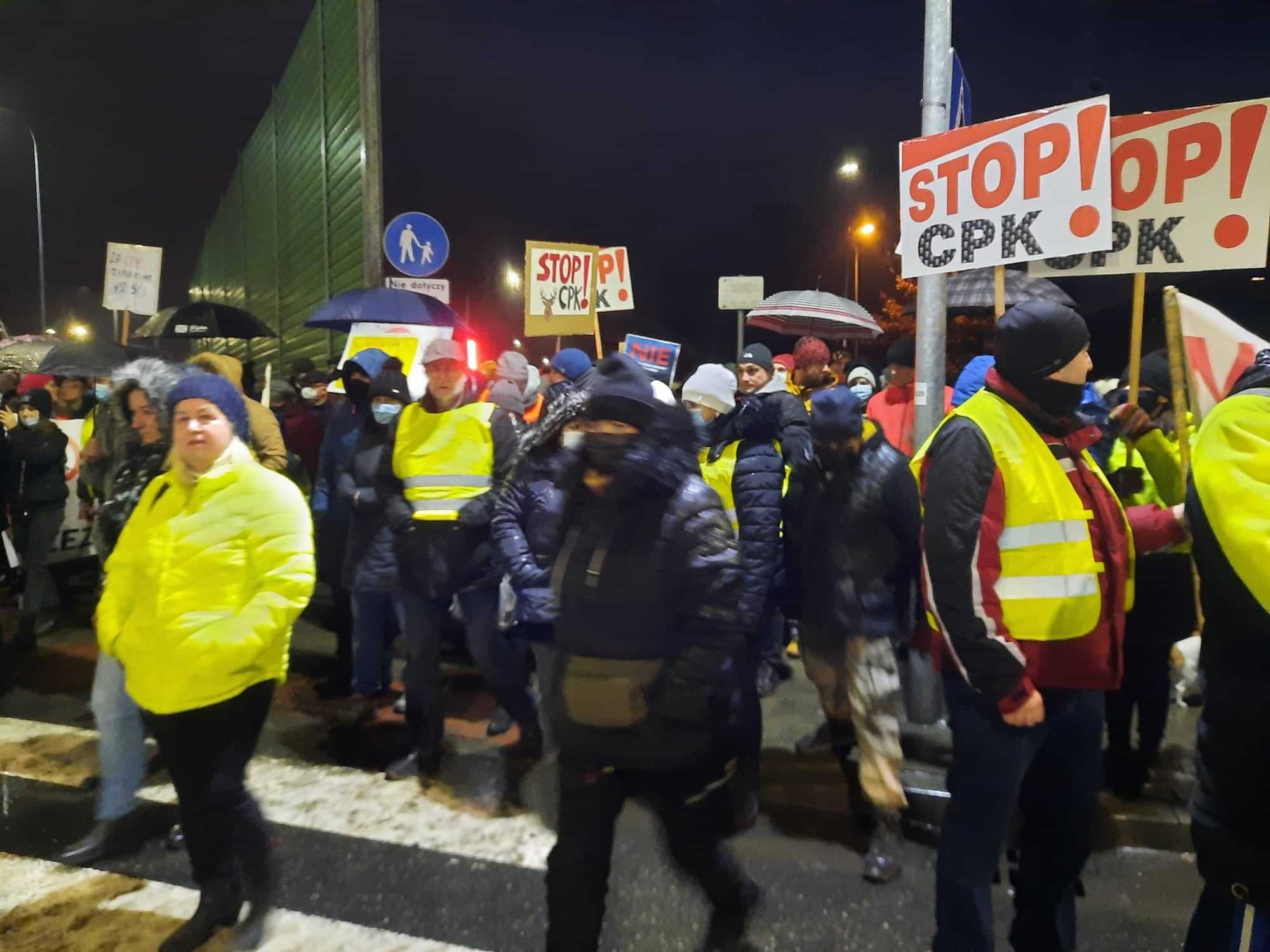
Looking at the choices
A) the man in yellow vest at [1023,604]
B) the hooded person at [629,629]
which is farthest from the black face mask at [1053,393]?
the hooded person at [629,629]

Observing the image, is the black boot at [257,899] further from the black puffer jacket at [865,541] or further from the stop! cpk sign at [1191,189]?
the stop! cpk sign at [1191,189]

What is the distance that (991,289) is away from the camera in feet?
26.3

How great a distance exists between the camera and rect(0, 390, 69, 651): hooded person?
657 centimetres

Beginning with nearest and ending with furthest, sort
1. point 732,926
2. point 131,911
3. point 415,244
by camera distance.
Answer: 1. point 732,926
2. point 131,911
3. point 415,244

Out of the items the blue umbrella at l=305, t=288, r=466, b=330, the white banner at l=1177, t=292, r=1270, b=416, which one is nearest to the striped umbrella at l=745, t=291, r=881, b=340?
the blue umbrella at l=305, t=288, r=466, b=330

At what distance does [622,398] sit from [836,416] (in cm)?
134

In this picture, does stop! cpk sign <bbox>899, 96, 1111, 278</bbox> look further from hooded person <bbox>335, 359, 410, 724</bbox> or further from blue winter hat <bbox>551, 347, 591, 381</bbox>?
hooded person <bbox>335, 359, 410, 724</bbox>

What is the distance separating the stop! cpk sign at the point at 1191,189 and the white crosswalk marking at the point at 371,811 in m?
3.83

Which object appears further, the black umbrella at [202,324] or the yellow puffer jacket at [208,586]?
the black umbrella at [202,324]

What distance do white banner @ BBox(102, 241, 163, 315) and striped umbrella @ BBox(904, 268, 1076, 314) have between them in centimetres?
980

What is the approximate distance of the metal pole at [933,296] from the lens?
5309mm

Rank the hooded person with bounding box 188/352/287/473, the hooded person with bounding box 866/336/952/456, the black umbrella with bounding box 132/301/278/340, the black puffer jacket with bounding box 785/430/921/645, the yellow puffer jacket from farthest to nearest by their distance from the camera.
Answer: the black umbrella with bounding box 132/301/278/340, the hooded person with bounding box 866/336/952/456, the hooded person with bounding box 188/352/287/473, the black puffer jacket with bounding box 785/430/921/645, the yellow puffer jacket

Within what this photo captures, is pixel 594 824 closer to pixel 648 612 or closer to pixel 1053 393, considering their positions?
pixel 648 612

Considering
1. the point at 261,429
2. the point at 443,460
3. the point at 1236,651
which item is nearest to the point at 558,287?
the point at 261,429
